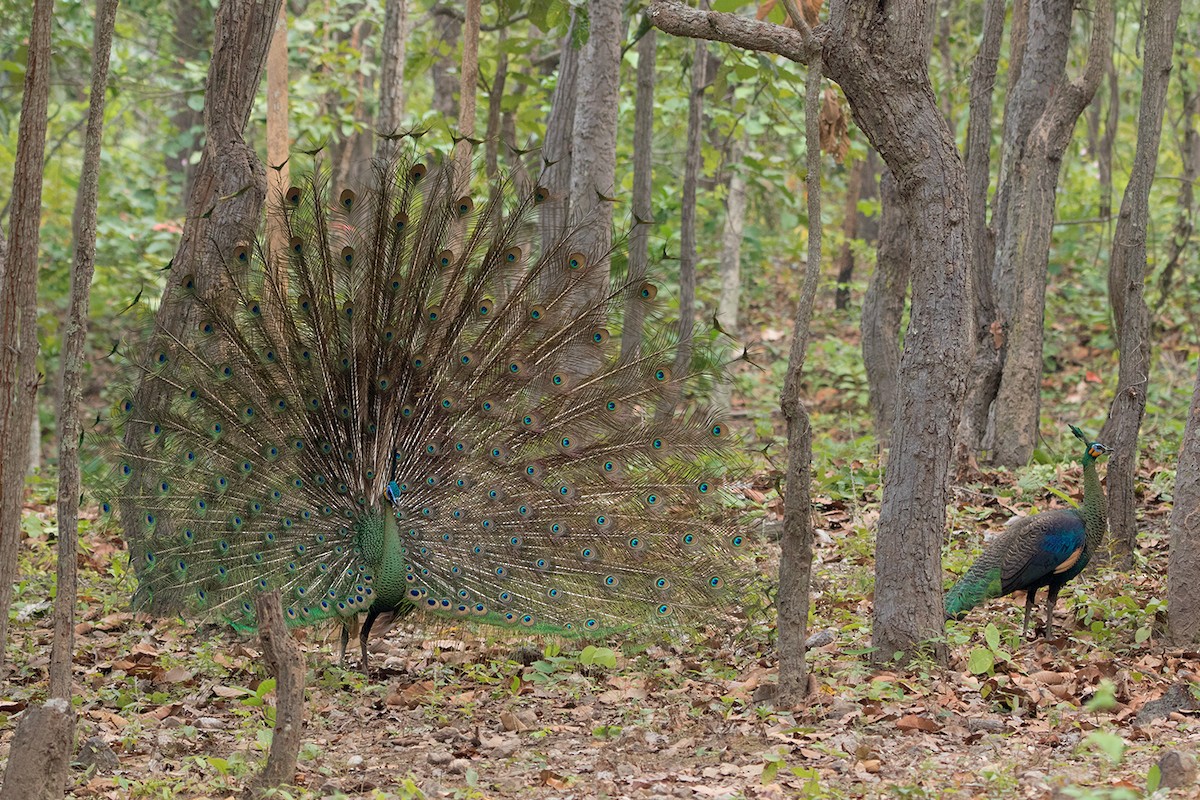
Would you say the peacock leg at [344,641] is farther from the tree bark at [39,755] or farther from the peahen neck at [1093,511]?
the peahen neck at [1093,511]

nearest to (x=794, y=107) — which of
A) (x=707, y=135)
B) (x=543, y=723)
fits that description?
(x=707, y=135)

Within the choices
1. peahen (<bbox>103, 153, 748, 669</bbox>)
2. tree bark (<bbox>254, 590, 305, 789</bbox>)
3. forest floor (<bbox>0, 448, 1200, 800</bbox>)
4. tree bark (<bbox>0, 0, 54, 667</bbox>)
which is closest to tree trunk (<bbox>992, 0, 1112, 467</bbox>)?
forest floor (<bbox>0, 448, 1200, 800</bbox>)

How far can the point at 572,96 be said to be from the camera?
29.7ft

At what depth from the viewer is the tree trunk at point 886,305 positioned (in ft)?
32.6

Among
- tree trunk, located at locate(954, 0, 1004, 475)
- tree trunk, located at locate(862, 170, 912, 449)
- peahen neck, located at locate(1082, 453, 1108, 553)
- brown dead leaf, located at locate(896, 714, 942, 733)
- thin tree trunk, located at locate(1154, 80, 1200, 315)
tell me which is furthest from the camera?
thin tree trunk, located at locate(1154, 80, 1200, 315)

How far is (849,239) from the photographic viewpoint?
16.0m

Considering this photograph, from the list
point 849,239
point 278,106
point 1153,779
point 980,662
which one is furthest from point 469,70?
point 849,239

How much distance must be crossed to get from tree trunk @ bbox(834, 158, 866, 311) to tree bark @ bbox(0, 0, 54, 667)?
12.4 metres

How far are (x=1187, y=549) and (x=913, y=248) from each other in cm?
191

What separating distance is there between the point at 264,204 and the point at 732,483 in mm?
2886

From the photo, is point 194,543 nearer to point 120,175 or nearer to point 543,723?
point 543,723

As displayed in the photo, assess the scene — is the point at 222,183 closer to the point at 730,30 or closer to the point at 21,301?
the point at 21,301

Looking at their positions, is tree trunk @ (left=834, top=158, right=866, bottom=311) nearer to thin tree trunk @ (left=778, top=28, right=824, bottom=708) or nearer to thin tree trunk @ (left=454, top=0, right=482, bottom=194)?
thin tree trunk @ (left=454, top=0, right=482, bottom=194)

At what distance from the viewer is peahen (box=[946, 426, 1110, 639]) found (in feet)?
20.3
